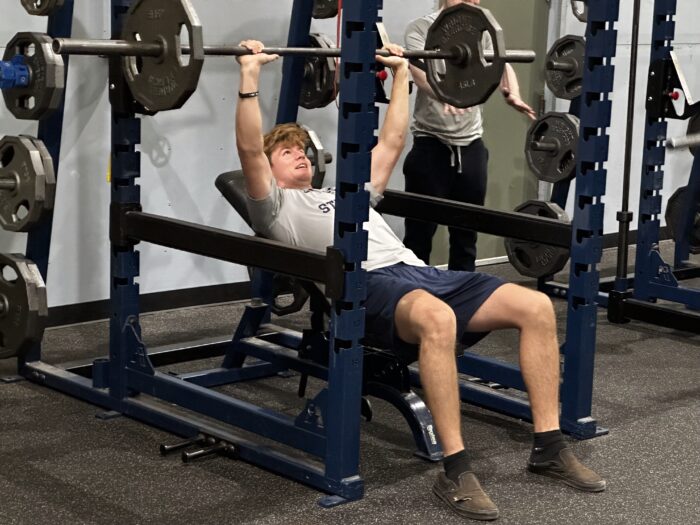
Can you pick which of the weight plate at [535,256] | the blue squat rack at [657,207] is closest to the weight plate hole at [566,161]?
the weight plate at [535,256]

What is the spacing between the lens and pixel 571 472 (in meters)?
2.86

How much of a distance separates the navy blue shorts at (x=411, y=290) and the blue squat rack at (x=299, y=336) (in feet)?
0.59

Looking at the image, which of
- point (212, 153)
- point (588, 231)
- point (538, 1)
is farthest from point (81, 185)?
point (538, 1)

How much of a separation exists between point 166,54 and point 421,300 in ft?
2.76

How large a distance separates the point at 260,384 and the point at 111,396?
0.54m

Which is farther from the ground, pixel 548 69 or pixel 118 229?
pixel 548 69

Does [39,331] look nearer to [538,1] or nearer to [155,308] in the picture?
[155,308]

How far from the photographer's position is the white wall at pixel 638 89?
19.9 feet

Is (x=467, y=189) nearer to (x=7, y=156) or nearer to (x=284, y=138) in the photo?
(x=284, y=138)

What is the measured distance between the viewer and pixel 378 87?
3.67 meters

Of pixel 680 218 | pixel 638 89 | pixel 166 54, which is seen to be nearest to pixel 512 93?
pixel 680 218

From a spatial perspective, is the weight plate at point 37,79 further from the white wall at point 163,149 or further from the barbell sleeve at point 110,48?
the white wall at point 163,149

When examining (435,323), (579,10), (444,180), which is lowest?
(435,323)

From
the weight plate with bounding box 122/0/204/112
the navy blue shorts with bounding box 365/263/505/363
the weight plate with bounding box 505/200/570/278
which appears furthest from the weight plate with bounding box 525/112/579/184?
the weight plate with bounding box 122/0/204/112
